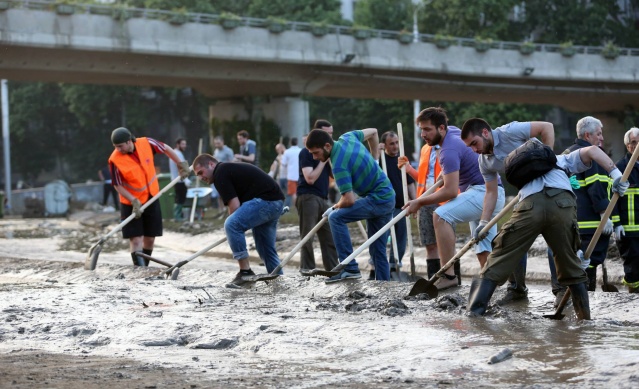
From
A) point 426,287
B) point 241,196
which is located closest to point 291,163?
point 241,196

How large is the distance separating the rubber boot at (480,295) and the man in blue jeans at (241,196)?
152 inches

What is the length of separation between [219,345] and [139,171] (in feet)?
20.9

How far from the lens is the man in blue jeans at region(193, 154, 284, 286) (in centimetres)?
1277

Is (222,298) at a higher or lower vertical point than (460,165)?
lower

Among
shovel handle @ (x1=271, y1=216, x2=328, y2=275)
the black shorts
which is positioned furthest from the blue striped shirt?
the black shorts

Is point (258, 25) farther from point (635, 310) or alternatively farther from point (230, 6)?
point (635, 310)

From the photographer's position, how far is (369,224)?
1249cm

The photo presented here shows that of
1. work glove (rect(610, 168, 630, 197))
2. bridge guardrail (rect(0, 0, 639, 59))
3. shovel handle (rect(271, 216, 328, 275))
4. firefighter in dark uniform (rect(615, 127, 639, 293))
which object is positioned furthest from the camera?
bridge guardrail (rect(0, 0, 639, 59))

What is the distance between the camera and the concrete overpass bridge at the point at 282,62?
3472 centimetres

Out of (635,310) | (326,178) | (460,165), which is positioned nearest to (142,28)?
(326,178)

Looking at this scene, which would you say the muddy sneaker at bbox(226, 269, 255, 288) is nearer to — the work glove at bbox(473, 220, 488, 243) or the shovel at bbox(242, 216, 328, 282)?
the shovel at bbox(242, 216, 328, 282)

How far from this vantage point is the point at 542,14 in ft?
205

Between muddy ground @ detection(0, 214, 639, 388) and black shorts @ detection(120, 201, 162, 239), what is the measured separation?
4.33 feet

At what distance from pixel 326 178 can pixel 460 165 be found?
10.3 ft
